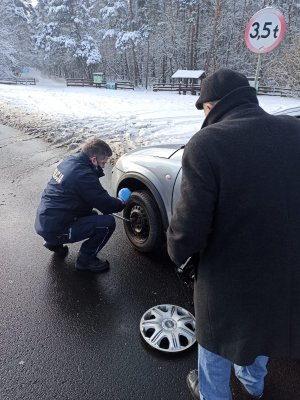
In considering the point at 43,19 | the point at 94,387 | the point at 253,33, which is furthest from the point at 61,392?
the point at 43,19

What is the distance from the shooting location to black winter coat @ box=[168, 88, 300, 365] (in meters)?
1.21

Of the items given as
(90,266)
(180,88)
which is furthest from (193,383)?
(180,88)

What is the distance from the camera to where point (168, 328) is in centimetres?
244

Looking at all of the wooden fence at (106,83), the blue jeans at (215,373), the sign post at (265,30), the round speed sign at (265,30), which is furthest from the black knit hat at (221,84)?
the wooden fence at (106,83)

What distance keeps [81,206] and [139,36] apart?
3831 centimetres

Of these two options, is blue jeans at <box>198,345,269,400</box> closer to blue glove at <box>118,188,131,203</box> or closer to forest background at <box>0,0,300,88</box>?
blue glove at <box>118,188,131,203</box>

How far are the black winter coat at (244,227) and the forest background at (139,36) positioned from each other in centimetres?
3064

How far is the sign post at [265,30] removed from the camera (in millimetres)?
4234

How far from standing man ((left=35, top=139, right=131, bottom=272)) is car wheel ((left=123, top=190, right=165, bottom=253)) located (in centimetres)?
21

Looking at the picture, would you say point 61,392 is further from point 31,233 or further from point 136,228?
point 31,233

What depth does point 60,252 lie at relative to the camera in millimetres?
3488

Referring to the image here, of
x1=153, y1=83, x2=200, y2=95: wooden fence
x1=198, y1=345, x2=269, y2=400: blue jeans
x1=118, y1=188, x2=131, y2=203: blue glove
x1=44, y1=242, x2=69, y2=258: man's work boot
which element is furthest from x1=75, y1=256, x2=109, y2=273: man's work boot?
x1=153, y1=83, x2=200, y2=95: wooden fence

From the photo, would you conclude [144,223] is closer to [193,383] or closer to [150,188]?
[150,188]

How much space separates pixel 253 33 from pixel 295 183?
4125 millimetres
